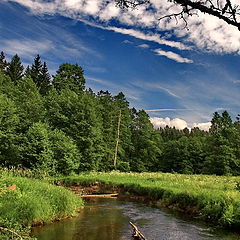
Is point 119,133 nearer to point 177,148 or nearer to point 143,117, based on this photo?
point 143,117

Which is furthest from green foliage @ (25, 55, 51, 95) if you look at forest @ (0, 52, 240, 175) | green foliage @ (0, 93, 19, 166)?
green foliage @ (0, 93, 19, 166)

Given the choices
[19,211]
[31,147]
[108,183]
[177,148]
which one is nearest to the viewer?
[19,211]

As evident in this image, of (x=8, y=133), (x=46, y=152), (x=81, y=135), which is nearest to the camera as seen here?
(x=46, y=152)

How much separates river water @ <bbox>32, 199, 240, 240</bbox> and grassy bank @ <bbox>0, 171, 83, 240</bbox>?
0.51 metres

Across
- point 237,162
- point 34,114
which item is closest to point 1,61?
point 34,114

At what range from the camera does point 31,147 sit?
32375 mm

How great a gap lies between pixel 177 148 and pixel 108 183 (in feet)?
148

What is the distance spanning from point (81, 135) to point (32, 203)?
32.2m

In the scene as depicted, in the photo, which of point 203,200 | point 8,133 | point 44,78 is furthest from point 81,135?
point 44,78

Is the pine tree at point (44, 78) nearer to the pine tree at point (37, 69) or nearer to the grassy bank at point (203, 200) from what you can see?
the pine tree at point (37, 69)

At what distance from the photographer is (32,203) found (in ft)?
45.1

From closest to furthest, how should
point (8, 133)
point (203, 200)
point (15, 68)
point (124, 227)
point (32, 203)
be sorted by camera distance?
point (32, 203), point (124, 227), point (203, 200), point (8, 133), point (15, 68)

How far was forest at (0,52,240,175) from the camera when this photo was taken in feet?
116

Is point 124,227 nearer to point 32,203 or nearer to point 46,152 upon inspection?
point 32,203
